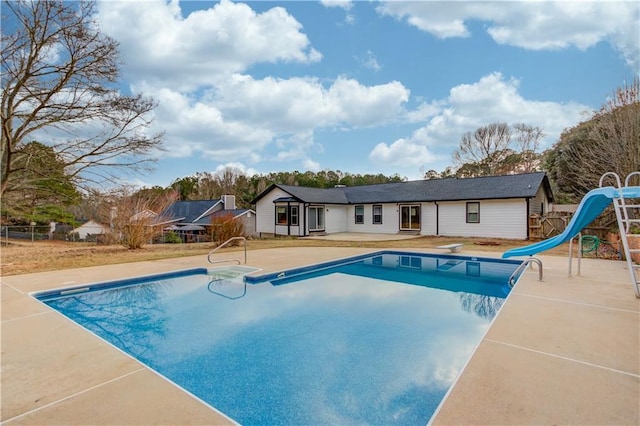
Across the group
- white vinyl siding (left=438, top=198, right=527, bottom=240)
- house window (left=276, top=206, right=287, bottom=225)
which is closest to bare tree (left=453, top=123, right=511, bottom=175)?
white vinyl siding (left=438, top=198, right=527, bottom=240)

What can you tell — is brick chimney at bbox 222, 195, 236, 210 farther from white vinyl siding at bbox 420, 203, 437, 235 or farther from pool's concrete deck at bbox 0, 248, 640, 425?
pool's concrete deck at bbox 0, 248, 640, 425

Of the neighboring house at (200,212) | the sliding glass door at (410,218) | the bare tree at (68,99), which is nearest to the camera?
the bare tree at (68,99)

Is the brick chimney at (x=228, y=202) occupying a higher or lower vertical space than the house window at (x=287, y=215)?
higher

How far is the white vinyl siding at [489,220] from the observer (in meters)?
15.6

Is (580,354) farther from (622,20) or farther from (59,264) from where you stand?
(622,20)

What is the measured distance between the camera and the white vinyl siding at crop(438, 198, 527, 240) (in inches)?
615

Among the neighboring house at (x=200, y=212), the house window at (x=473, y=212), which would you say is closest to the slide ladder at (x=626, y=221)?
the house window at (x=473, y=212)

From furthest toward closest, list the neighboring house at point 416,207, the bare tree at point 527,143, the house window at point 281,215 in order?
1. the bare tree at point 527,143
2. the house window at point 281,215
3. the neighboring house at point 416,207

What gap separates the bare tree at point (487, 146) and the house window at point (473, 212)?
1535 centimetres

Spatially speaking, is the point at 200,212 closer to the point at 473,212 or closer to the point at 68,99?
the point at 68,99

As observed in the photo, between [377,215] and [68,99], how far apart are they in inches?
633

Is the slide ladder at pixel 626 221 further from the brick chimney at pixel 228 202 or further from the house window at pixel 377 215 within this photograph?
the brick chimney at pixel 228 202

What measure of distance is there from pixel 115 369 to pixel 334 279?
18.4ft

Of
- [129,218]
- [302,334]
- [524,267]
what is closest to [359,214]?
[129,218]
